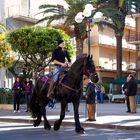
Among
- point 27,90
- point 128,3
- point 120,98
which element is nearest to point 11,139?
point 27,90

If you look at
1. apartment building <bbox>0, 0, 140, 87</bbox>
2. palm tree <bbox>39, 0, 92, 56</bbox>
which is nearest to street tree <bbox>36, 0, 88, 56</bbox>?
palm tree <bbox>39, 0, 92, 56</bbox>

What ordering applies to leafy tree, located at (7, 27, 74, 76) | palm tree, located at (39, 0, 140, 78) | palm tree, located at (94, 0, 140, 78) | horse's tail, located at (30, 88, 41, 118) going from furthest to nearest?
palm tree, located at (94, 0, 140, 78) < palm tree, located at (39, 0, 140, 78) < leafy tree, located at (7, 27, 74, 76) < horse's tail, located at (30, 88, 41, 118)

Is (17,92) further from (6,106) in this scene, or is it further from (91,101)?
(91,101)

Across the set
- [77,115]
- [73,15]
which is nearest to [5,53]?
[73,15]

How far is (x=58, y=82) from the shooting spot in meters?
14.3

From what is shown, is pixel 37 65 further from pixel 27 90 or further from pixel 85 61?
pixel 85 61

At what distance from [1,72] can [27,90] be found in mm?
22910

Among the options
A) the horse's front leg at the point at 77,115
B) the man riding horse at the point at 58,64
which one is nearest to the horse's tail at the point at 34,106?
the man riding horse at the point at 58,64

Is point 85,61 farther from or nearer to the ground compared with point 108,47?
nearer to the ground

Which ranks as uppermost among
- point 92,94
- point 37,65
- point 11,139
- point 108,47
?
point 108,47

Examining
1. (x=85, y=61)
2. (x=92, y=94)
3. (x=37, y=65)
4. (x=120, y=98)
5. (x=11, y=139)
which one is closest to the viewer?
(x=11, y=139)

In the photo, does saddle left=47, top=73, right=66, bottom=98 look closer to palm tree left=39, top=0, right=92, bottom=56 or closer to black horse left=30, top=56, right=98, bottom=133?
black horse left=30, top=56, right=98, bottom=133

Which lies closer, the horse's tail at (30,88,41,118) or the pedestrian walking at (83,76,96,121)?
the horse's tail at (30,88,41,118)

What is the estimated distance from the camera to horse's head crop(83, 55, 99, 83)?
44.3 ft
